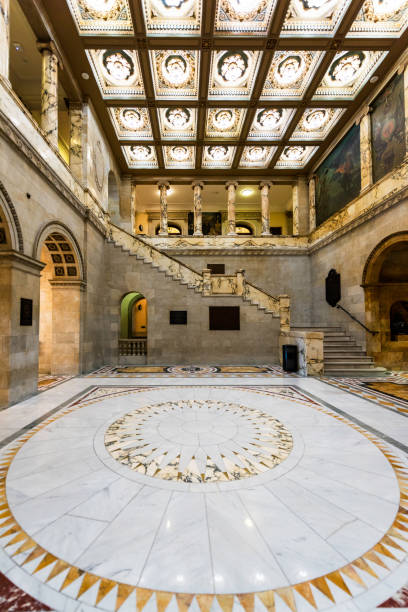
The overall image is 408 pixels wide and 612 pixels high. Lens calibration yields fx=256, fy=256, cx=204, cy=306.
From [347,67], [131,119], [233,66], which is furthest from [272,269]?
[131,119]

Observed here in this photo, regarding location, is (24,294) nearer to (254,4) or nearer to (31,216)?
(31,216)

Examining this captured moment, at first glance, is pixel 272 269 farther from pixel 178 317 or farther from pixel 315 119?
pixel 315 119

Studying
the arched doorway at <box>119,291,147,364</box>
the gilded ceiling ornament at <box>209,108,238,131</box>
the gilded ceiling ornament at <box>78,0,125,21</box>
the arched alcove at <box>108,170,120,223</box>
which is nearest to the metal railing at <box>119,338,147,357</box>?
the arched doorway at <box>119,291,147,364</box>

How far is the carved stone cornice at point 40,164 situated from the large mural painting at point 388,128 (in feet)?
36.6

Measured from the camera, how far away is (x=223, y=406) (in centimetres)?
529

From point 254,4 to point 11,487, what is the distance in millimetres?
12673

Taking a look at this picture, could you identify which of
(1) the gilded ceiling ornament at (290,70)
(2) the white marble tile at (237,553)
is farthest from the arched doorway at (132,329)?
(1) the gilded ceiling ornament at (290,70)

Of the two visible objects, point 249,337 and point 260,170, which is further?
point 260,170

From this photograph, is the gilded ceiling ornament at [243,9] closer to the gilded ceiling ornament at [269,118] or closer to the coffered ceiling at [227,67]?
the coffered ceiling at [227,67]

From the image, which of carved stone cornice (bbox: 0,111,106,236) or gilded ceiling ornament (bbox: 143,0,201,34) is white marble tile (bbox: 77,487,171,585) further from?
gilded ceiling ornament (bbox: 143,0,201,34)

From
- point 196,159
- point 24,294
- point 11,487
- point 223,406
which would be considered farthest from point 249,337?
point 196,159

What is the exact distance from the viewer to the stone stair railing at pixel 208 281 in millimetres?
11234

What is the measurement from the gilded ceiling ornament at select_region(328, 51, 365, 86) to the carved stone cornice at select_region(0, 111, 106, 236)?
421 inches

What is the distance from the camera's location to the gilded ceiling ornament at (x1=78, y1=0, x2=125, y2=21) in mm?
7570
